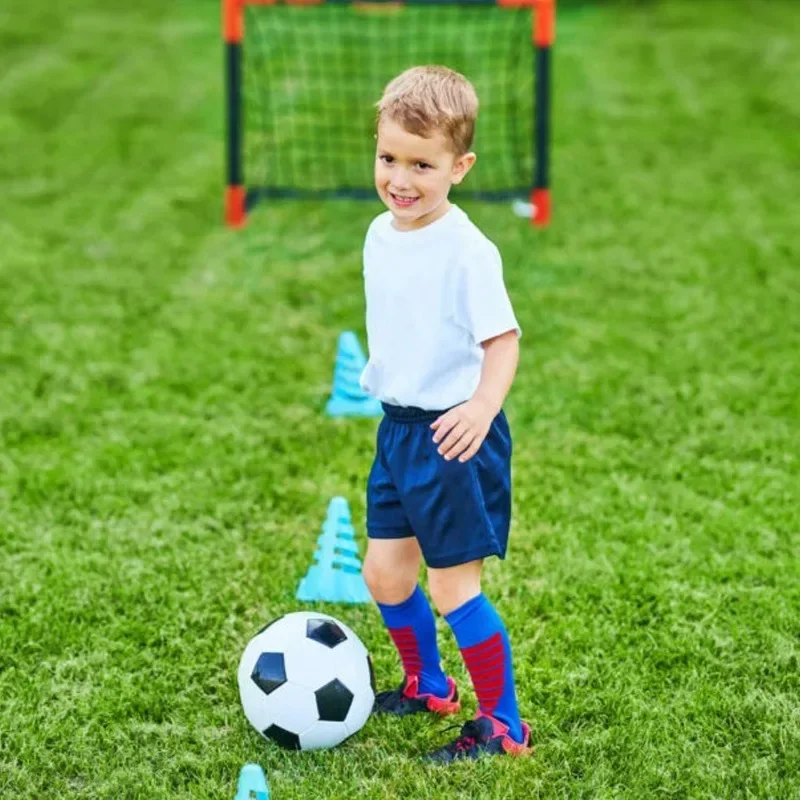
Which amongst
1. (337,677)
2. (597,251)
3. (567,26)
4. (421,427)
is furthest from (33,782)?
(567,26)

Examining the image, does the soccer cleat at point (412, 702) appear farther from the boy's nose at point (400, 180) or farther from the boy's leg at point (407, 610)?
the boy's nose at point (400, 180)

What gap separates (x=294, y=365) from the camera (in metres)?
5.57

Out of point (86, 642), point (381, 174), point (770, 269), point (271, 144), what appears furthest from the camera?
point (271, 144)

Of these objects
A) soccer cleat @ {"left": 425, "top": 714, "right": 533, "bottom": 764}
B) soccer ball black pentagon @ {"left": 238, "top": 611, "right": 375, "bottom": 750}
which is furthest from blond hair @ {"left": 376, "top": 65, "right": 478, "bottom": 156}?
soccer cleat @ {"left": 425, "top": 714, "right": 533, "bottom": 764}

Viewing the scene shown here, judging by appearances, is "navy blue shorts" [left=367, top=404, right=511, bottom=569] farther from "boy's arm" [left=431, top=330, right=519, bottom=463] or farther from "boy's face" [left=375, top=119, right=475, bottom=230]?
"boy's face" [left=375, top=119, right=475, bottom=230]

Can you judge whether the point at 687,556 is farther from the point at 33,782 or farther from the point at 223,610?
the point at 33,782

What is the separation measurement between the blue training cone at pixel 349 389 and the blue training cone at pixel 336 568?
115 centimetres

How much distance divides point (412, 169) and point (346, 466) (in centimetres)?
208

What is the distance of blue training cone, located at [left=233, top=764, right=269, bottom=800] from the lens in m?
2.68

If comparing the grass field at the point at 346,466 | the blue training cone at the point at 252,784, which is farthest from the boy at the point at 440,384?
the blue training cone at the point at 252,784

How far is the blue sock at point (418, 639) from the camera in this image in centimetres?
325

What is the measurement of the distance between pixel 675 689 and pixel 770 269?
3.73 m

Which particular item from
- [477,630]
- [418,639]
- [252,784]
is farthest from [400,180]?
[252,784]

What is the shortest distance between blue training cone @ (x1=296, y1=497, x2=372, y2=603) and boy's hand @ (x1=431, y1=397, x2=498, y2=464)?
114 cm
